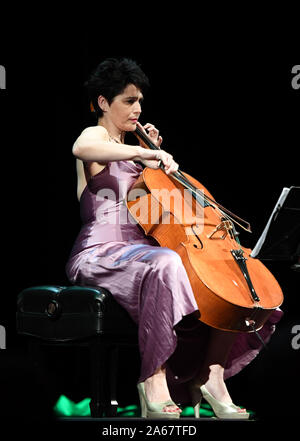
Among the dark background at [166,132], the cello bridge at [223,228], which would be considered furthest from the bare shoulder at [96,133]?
the dark background at [166,132]

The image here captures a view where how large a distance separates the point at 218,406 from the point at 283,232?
0.71 m

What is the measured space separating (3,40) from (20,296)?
130 cm

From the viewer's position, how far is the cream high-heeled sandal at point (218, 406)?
2301 mm

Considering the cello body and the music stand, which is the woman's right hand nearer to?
the cello body

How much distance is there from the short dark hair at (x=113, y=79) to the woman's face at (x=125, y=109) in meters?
0.02

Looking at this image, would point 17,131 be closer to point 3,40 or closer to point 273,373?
point 3,40

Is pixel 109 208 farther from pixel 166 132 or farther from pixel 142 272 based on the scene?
pixel 166 132

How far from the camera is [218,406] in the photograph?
2355 mm

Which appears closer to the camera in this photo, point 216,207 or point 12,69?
point 216,207

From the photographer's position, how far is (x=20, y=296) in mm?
2465

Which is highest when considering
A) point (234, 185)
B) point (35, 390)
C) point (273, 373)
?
point (234, 185)

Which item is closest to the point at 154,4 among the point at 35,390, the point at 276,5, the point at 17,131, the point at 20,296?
the point at 276,5

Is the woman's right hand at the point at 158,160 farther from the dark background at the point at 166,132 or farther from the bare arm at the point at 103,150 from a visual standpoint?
the dark background at the point at 166,132

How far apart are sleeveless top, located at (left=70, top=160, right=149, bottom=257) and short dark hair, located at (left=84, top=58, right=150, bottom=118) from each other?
0.97 ft
